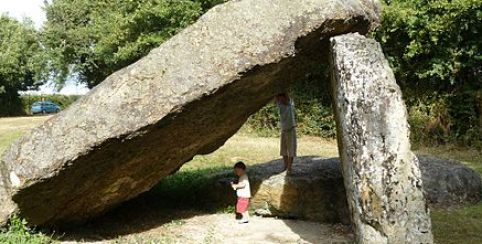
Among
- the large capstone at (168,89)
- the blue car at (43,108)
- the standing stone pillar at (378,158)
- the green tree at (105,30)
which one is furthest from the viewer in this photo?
the blue car at (43,108)

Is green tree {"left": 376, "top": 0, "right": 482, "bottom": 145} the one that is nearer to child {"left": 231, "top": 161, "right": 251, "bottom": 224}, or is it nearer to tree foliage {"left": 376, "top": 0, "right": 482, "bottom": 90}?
tree foliage {"left": 376, "top": 0, "right": 482, "bottom": 90}

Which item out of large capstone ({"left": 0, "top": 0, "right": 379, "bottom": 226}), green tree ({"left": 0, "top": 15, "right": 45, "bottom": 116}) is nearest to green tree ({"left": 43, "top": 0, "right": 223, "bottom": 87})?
green tree ({"left": 0, "top": 15, "right": 45, "bottom": 116})

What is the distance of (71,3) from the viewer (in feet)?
145

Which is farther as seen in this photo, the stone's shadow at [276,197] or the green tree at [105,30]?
the green tree at [105,30]

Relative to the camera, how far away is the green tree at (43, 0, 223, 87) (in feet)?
89.0

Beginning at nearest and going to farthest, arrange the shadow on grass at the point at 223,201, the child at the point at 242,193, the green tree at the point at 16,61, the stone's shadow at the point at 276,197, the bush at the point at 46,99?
the shadow on grass at the point at 223,201, the stone's shadow at the point at 276,197, the child at the point at 242,193, the green tree at the point at 16,61, the bush at the point at 46,99

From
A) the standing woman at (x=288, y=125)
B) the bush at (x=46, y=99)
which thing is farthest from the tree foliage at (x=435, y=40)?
the bush at (x=46, y=99)

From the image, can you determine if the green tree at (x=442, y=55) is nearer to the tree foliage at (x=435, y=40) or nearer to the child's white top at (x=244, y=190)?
the tree foliage at (x=435, y=40)

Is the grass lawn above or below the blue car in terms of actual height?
below

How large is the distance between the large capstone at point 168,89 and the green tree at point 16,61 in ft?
132

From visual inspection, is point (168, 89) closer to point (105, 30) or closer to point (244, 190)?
point (244, 190)

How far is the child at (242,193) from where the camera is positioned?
8961 mm

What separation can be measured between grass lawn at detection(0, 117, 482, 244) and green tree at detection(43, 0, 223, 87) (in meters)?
7.28

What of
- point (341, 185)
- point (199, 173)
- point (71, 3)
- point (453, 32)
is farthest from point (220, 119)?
point (71, 3)
